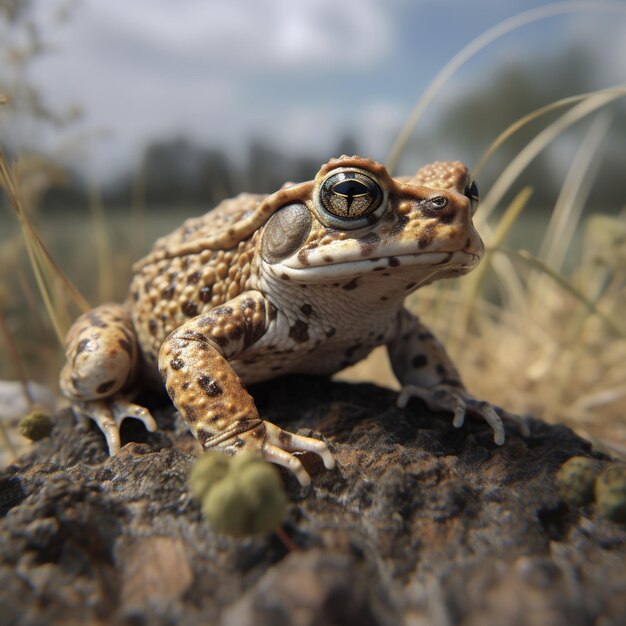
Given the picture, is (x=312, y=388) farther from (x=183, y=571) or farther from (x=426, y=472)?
(x=183, y=571)

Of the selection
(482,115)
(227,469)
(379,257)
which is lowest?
(482,115)

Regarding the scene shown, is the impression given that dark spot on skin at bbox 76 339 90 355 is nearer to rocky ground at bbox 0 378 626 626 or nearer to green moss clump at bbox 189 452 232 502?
rocky ground at bbox 0 378 626 626

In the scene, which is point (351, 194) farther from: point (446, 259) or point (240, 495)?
point (240, 495)

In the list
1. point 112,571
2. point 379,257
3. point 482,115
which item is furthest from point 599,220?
point 482,115

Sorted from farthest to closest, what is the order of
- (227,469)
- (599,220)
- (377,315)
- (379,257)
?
(599,220) → (377,315) → (379,257) → (227,469)

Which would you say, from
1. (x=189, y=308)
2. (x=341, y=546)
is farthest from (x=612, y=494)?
(x=189, y=308)

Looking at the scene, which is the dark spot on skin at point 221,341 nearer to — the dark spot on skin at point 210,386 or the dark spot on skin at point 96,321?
the dark spot on skin at point 210,386

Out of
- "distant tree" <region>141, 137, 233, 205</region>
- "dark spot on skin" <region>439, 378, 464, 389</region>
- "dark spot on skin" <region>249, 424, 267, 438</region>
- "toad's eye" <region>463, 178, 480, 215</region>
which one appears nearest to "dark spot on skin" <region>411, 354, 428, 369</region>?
"dark spot on skin" <region>439, 378, 464, 389</region>
